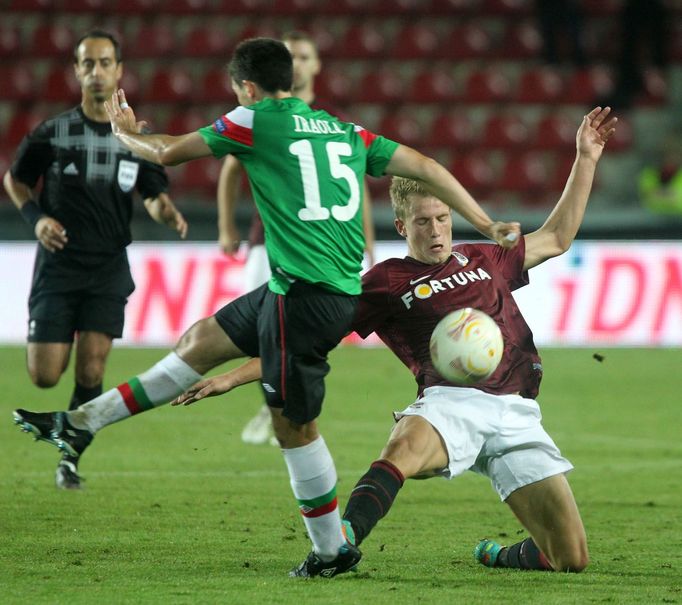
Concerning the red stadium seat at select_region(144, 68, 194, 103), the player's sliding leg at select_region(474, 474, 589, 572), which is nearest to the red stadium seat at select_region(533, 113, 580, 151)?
the red stadium seat at select_region(144, 68, 194, 103)

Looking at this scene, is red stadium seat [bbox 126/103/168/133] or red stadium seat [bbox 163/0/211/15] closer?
Answer: red stadium seat [bbox 126/103/168/133]

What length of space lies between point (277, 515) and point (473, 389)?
1.60 meters

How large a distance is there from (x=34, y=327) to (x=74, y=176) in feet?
2.71

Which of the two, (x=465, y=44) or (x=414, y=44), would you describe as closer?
(x=414, y=44)

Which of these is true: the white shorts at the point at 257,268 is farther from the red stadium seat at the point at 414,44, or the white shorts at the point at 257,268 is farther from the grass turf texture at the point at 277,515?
the red stadium seat at the point at 414,44

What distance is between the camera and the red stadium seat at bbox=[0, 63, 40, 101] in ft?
56.3

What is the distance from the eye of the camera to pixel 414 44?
18375 mm

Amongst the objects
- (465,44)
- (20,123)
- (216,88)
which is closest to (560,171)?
(465,44)

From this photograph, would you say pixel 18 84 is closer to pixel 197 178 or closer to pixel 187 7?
pixel 187 7

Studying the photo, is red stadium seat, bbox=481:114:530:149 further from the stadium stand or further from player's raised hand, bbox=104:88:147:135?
player's raised hand, bbox=104:88:147:135

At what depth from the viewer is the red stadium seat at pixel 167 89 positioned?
17.3 m

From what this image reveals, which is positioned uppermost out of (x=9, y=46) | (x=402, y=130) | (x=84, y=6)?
(x=84, y=6)

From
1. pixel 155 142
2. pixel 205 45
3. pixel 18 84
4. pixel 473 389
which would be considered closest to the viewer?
pixel 155 142

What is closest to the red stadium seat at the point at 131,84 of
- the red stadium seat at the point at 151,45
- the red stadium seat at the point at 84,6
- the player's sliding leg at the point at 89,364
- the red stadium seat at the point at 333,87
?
the red stadium seat at the point at 151,45
